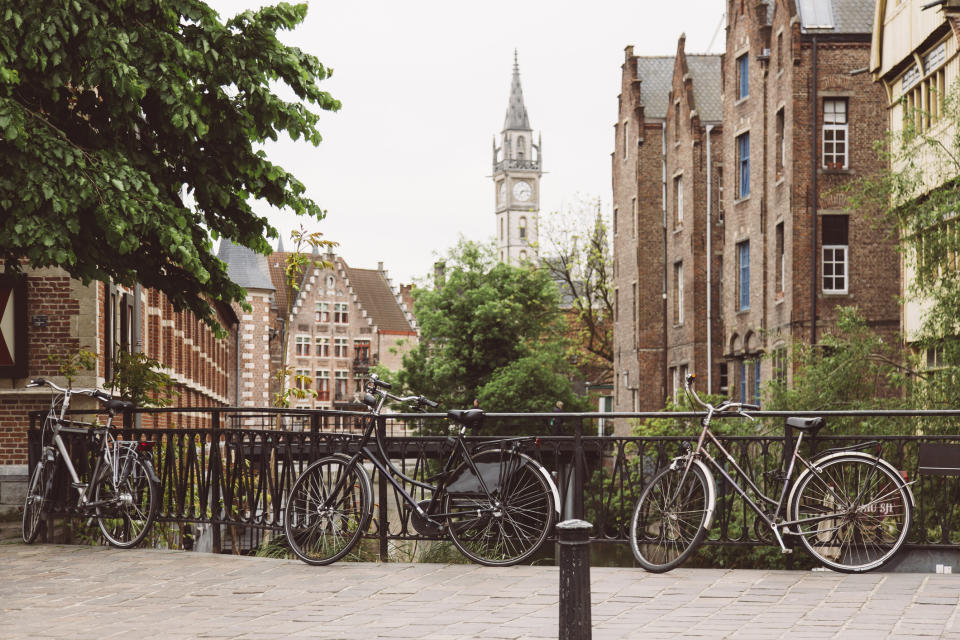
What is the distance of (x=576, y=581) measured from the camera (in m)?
5.72

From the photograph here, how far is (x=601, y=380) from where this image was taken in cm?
7550

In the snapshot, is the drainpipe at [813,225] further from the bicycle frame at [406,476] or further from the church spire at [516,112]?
the church spire at [516,112]

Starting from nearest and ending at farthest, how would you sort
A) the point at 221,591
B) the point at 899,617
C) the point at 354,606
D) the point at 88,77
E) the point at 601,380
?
the point at 899,617
the point at 354,606
the point at 221,591
the point at 88,77
the point at 601,380

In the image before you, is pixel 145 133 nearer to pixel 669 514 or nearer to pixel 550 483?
pixel 550 483

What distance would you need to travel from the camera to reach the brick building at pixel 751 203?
33.4m

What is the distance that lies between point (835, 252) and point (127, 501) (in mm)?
26054

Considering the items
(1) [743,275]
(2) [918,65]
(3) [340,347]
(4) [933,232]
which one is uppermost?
(2) [918,65]

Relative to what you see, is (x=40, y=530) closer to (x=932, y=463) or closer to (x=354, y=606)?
(x=354, y=606)

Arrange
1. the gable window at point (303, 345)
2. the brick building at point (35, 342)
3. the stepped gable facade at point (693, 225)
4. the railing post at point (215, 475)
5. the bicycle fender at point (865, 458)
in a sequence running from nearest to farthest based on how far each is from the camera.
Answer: the bicycle fender at point (865, 458) < the railing post at point (215, 475) < the brick building at point (35, 342) < the stepped gable facade at point (693, 225) < the gable window at point (303, 345)

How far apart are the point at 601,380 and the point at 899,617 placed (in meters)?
68.5

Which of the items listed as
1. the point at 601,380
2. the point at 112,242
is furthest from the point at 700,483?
the point at 601,380

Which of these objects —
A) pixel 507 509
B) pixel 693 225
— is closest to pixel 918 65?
pixel 693 225

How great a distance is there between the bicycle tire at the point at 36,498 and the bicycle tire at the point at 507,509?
4.36 meters

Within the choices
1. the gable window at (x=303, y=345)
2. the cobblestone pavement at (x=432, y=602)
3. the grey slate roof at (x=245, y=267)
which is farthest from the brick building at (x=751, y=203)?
the gable window at (x=303, y=345)
